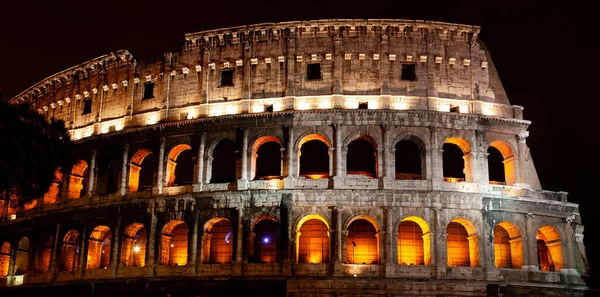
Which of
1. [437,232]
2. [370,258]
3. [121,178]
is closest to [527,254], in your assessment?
[437,232]

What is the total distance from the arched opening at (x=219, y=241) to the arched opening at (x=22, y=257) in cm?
1139

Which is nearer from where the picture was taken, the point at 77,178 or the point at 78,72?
the point at 77,178

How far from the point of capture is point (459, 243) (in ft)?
98.2

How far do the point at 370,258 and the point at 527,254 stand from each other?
6664 millimetres

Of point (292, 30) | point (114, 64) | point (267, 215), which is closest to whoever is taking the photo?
point (267, 215)

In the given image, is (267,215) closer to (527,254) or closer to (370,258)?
(370,258)

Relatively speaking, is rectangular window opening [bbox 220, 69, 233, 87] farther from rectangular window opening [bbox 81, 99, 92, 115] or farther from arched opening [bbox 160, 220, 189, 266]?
rectangular window opening [bbox 81, 99, 92, 115]

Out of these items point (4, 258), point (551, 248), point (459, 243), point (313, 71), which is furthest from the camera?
point (4, 258)

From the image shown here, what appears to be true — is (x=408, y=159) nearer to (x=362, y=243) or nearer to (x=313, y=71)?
(x=313, y=71)

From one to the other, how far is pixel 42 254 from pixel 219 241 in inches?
406

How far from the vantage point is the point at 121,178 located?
107ft

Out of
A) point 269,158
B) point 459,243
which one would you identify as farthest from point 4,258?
point 459,243

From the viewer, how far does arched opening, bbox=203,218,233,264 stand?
30.2m

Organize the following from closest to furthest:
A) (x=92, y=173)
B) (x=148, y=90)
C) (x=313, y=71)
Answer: (x=313, y=71)
(x=92, y=173)
(x=148, y=90)
